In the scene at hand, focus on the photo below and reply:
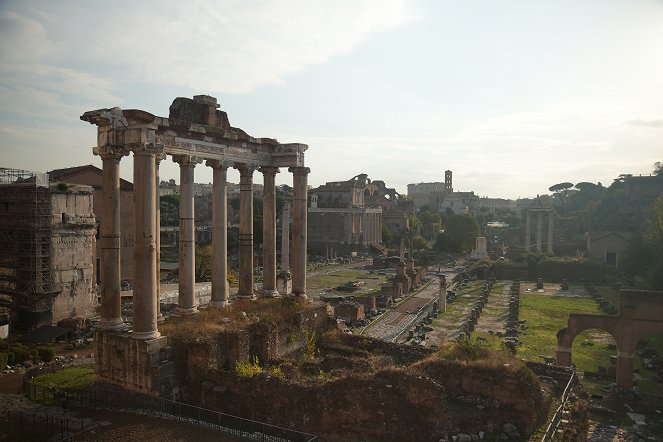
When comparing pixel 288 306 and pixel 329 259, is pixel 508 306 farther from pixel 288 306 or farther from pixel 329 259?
pixel 329 259

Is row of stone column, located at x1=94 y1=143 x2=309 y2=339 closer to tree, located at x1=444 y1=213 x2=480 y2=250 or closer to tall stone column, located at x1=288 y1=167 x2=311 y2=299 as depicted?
tall stone column, located at x1=288 y1=167 x2=311 y2=299

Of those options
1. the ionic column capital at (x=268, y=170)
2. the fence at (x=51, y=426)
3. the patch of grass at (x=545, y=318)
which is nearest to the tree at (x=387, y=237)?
the patch of grass at (x=545, y=318)

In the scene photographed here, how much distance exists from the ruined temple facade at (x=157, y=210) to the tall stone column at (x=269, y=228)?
0.04 m

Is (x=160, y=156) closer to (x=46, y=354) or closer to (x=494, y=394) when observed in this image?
(x=494, y=394)

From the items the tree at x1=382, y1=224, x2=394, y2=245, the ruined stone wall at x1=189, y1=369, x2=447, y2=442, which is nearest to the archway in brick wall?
the ruined stone wall at x1=189, y1=369, x2=447, y2=442

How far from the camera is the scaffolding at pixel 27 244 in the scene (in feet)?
96.1

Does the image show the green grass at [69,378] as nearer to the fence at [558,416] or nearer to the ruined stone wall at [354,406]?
the ruined stone wall at [354,406]

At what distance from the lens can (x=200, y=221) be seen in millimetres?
96750

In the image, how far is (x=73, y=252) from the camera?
103 ft

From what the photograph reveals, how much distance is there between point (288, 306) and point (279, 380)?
5.48m

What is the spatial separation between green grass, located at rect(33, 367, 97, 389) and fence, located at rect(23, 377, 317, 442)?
71 centimetres

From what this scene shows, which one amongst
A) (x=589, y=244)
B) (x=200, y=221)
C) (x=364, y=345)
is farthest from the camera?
(x=200, y=221)

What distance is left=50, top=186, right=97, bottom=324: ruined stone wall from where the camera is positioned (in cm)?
3028

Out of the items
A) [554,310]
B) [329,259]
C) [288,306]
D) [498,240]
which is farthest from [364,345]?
[498,240]
